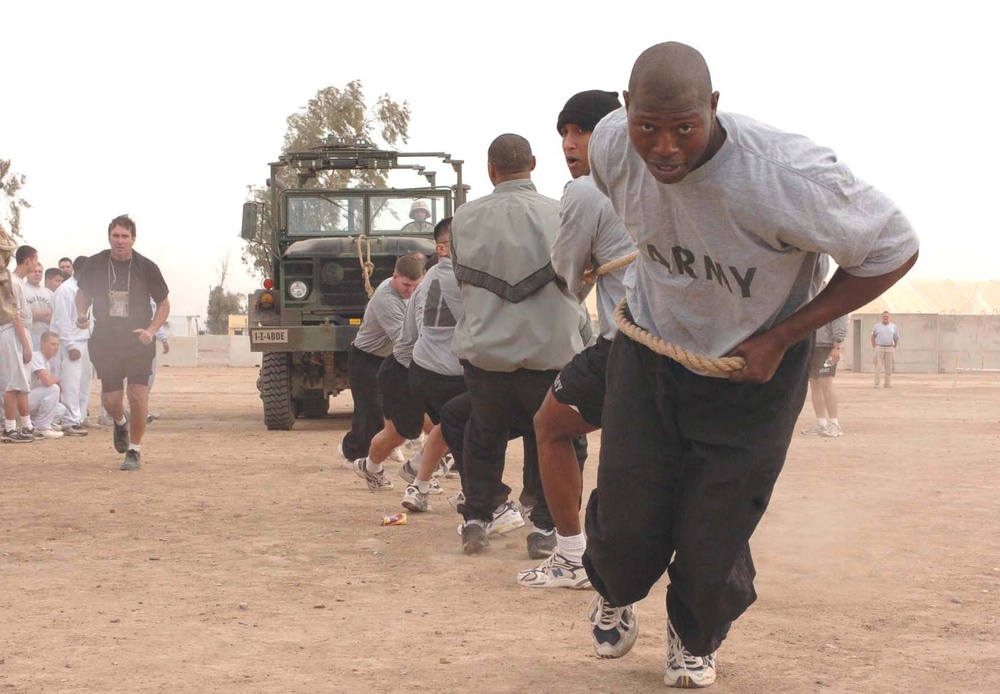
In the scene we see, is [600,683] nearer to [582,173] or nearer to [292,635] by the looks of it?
[292,635]

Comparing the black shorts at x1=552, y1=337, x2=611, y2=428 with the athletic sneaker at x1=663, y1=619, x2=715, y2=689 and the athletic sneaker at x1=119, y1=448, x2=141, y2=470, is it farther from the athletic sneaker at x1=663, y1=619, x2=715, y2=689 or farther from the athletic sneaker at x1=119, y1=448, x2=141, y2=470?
the athletic sneaker at x1=119, y1=448, x2=141, y2=470

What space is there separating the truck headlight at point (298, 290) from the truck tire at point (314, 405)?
151cm

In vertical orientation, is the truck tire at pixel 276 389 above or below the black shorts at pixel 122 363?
below

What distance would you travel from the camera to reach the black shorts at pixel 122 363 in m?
10.2

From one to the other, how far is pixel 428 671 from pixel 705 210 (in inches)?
68.4

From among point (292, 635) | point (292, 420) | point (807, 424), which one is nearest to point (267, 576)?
point (292, 635)

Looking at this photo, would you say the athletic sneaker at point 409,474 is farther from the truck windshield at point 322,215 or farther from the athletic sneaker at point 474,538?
the truck windshield at point 322,215

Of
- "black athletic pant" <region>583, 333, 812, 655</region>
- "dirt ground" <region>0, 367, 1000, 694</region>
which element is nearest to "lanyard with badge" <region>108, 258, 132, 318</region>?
"dirt ground" <region>0, 367, 1000, 694</region>

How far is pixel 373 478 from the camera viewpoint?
925cm

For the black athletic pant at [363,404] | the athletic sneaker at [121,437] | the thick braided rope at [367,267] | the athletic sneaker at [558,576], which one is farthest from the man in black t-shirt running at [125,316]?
the athletic sneaker at [558,576]

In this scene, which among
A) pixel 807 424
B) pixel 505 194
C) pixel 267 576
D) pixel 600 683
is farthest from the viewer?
pixel 807 424

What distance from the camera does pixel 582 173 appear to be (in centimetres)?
573

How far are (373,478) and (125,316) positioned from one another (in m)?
2.52

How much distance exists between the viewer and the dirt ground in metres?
4.31
